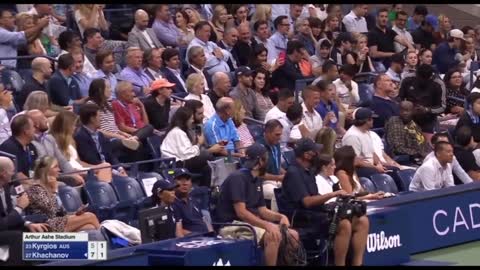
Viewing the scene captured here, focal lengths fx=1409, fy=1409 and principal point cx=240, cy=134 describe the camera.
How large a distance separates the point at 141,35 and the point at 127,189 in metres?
4.35

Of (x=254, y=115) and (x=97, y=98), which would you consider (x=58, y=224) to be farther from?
(x=254, y=115)

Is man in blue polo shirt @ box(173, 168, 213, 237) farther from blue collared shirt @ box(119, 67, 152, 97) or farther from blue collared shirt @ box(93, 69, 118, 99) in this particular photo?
blue collared shirt @ box(119, 67, 152, 97)

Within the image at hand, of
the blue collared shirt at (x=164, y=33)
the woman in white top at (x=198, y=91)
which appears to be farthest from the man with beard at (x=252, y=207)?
the blue collared shirt at (x=164, y=33)

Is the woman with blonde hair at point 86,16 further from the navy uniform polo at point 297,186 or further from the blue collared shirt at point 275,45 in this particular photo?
the navy uniform polo at point 297,186

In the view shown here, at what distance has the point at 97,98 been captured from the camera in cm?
1503

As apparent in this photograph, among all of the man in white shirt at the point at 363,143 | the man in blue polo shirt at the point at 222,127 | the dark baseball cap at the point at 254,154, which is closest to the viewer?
the dark baseball cap at the point at 254,154

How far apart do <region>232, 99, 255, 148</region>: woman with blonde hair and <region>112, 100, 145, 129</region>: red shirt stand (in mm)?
1173

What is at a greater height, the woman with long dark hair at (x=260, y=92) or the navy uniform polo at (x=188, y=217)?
the woman with long dark hair at (x=260, y=92)

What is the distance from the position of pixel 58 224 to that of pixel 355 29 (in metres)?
10.1

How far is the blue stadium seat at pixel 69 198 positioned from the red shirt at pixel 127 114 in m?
2.08

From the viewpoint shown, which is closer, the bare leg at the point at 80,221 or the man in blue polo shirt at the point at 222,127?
the bare leg at the point at 80,221

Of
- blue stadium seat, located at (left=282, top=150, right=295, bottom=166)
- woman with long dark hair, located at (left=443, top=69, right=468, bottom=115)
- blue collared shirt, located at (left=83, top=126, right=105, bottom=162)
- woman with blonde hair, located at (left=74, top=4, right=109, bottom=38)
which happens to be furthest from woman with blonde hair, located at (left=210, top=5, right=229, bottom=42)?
blue collared shirt, located at (left=83, top=126, right=105, bottom=162)

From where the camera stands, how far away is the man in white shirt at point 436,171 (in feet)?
52.3

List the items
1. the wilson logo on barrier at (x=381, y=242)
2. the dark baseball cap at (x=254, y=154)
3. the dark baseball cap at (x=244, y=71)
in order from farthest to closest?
1. the dark baseball cap at (x=244, y=71)
2. the wilson logo on barrier at (x=381, y=242)
3. the dark baseball cap at (x=254, y=154)
